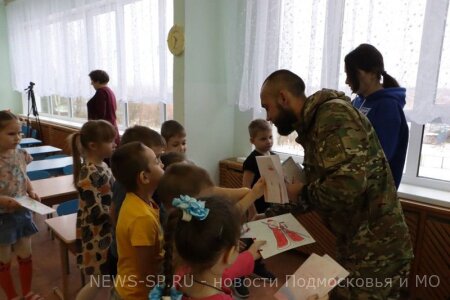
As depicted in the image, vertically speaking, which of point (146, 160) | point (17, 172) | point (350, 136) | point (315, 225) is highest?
point (350, 136)

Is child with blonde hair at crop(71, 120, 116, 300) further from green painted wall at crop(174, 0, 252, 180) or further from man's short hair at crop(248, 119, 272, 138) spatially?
green painted wall at crop(174, 0, 252, 180)

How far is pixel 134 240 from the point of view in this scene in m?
1.17

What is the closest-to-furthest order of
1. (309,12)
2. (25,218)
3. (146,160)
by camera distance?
(146,160), (25,218), (309,12)

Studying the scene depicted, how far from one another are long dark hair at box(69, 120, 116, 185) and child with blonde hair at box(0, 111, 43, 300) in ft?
1.30

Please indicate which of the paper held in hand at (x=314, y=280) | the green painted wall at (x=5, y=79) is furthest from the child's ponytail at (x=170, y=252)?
the green painted wall at (x=5, y=79)

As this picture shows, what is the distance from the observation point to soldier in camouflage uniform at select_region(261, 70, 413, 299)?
1.09m

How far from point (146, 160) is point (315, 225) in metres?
1.75

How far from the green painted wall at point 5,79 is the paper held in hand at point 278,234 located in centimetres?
729

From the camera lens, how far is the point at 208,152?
10.7ft

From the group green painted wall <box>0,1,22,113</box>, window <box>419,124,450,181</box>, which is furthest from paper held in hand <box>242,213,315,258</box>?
green painted wall <box>0,1,22,113</box>

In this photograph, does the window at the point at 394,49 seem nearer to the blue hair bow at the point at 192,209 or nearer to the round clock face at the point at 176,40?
the round clock face at the point at 176,40

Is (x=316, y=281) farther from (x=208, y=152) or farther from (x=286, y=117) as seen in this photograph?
(x=208, y=152)

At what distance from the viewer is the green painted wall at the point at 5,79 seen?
6738 millimetres

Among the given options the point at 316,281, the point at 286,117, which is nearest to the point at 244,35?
the point at 286,117
